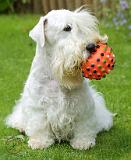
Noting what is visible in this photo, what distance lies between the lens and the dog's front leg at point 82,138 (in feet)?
22.2

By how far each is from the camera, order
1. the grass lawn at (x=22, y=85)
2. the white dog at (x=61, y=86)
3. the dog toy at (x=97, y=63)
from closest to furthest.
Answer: the dog toy at (x=97, y=63)
the white dog at (x=61, y=86)
the grass lawn at (x=22, y=85)

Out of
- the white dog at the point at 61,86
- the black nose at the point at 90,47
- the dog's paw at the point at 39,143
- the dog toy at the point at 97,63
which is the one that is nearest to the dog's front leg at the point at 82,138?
the white dog at the point at 61,86

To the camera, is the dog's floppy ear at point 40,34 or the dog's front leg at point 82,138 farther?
the dog's front leg at point 82,138

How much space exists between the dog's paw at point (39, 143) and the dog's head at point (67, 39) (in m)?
0.75

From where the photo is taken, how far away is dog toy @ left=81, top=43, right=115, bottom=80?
20.2ft

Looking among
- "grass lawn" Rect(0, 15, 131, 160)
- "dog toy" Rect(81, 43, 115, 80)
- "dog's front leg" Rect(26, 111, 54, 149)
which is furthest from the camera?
"dog's front leg" Rect(26, 111, 54, 149)

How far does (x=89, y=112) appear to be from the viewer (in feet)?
22.2

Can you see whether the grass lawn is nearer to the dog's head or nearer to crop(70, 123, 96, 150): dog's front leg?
crop(70, 123, 96, 150): dog's front leg

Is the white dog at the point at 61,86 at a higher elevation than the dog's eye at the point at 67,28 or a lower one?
lower

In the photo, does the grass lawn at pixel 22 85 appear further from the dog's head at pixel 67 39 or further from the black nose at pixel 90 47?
the black nose at pixel 90 47

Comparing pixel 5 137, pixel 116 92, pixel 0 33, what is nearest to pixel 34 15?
pixel 0 33

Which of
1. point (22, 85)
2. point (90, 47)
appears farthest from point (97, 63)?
point (22, 85)

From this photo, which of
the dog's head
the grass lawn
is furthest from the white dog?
the grass lawn

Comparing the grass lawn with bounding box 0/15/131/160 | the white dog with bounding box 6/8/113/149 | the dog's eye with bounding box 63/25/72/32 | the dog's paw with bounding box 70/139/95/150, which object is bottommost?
the grass lawn with bounding box 0/15/131/160
